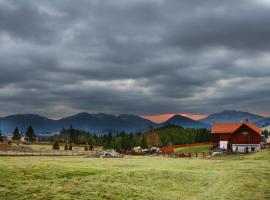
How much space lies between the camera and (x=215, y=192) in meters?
30.6

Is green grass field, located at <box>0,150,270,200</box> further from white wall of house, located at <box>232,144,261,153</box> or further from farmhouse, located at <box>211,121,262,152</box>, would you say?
farmhouse, located at <box>211,121,262,152</box>

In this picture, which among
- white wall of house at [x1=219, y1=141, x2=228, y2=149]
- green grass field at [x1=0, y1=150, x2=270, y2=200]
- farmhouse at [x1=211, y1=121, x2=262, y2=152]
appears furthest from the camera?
white wall of house at [x1=219, y1=141, x2=228, y2=149]

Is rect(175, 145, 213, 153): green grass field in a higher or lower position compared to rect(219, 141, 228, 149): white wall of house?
lower

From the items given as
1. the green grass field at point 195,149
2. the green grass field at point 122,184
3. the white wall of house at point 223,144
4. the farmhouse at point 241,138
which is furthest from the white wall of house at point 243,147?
the green grass field at point 122,184

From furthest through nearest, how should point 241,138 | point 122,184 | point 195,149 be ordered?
point 195,149 → point 241,138 → point 122,184

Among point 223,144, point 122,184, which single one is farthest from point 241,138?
point 122,184

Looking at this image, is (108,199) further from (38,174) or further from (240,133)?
(240,133)

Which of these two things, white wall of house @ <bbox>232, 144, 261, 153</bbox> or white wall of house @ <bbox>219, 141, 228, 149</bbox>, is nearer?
white wall of house @ <bbox>232, 144, 261, 153</bbox>

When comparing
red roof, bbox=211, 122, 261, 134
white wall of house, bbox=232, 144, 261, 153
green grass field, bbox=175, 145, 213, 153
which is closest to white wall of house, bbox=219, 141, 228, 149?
white wall of house, bbox=232, 144, 261, 153

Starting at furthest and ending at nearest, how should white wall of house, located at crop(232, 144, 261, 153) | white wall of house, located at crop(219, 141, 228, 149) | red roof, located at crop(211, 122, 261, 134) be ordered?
white wall of house, located at crop(219, 141, 228, 149) < red roof, located at crop(211, 122, 261, 134) < white wall of house, located at crop(232, 144, 261, 153)

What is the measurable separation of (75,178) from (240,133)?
93.8 m

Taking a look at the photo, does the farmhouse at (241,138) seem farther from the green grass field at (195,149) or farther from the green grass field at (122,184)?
the green grass field at (122,184)

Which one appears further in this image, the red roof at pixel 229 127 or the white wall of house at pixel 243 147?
the red roof at pixel 229 127

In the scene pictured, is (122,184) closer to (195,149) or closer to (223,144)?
(195,149)
